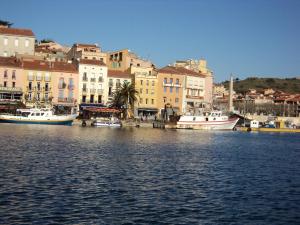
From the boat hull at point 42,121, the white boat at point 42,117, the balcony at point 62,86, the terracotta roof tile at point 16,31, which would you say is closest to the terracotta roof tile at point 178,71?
the balcony at point 62,86

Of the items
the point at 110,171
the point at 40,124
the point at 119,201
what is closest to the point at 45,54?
the point at 40,124

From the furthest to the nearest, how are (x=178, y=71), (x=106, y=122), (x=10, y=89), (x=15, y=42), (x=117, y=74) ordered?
(x=178, y=71), (x=117, y=74), (x=15, y=42), (x=106, y=122), (x=10, y=89)

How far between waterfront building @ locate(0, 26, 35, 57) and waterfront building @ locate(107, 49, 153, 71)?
67.1 feet

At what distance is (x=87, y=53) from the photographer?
115688mm

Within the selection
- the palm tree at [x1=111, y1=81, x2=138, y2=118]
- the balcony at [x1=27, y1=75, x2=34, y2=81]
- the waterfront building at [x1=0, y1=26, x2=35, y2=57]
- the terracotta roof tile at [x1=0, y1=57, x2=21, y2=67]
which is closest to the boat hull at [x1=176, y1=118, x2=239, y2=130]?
the palm tree at [x1=111, y1=81, x2=138, y2=118]

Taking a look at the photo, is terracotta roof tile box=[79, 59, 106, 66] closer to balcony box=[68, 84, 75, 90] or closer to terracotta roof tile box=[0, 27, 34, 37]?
balcony box=[68, 84, 75, 90]

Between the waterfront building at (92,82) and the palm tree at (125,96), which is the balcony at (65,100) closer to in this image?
the waterfront building at (92,82)

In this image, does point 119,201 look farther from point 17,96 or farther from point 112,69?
point 112,69

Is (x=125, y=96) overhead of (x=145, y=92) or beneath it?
beneath

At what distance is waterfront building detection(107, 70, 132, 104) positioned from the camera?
365 ft

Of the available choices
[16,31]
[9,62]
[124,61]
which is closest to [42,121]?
[9,62]

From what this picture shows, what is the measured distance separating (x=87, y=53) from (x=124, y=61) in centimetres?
1060

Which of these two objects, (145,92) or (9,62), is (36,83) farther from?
(145,92)

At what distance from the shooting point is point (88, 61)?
109812 mm
